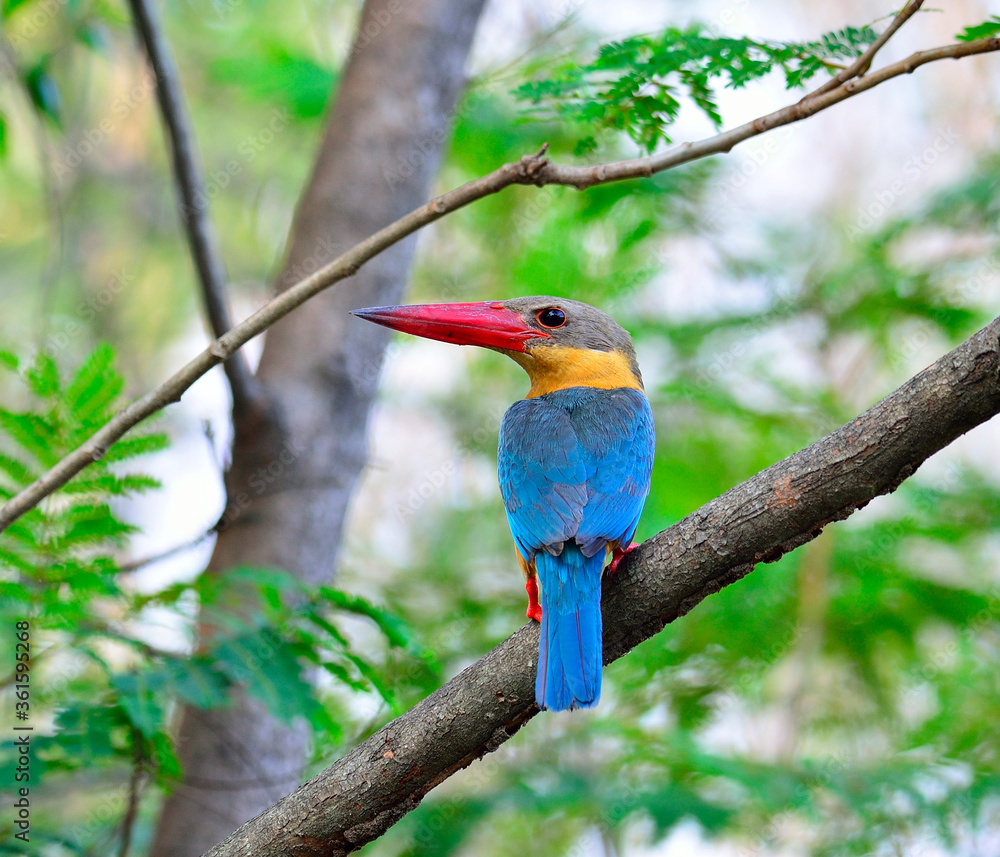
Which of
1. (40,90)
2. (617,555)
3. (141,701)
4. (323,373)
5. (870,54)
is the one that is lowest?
(141,701)

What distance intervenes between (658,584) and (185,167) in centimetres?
202

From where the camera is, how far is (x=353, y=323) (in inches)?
148

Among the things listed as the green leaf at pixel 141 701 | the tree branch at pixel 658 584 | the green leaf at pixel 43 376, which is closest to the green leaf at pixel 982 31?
the tree branch at pixel 658 584

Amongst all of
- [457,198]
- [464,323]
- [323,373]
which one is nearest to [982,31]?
[457,198]

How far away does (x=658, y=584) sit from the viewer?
79.0 inches

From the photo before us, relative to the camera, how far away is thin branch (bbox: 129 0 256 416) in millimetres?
2756

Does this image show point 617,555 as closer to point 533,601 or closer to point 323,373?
point 533,601

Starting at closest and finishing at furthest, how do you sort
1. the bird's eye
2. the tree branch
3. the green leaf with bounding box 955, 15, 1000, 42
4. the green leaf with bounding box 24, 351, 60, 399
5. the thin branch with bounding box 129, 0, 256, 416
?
1. the tree branch
2. the green leaf with bounding box 955, 15, 1000, 42
3. the green leaf with bounding box 24, 351, 60, 399
4. the thin branch with bounding box 129, 0, 256, 416
5. the bird's eye

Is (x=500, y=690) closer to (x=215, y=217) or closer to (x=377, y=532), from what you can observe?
(x=377, y=532)

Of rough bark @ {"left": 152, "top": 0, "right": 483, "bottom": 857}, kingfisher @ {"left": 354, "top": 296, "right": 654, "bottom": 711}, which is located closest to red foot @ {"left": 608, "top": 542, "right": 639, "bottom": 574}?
kingfisher @ {"left": 354, "top": 296, "right": 654, "bottom": 711}

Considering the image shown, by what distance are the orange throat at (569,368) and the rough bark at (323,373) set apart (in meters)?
0.87

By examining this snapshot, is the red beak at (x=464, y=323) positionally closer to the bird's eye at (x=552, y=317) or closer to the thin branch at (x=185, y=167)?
the bird's eye at (x=552, y=317)

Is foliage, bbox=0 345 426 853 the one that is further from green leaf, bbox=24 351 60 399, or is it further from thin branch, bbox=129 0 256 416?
thin branch, bbox=129 0 256 416

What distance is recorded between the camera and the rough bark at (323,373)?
325 centimetres
